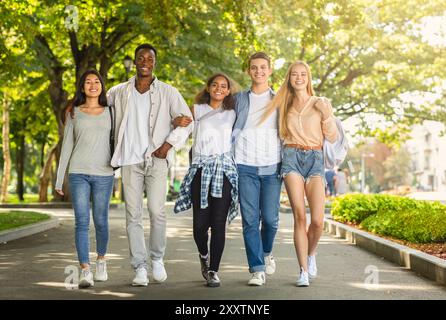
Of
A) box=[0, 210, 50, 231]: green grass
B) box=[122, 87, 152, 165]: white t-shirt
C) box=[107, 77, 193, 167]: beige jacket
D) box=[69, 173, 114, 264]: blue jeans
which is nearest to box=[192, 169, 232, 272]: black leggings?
box=[107, 77, 193, 167]: beige jacket

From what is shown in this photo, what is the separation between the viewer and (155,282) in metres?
7.69

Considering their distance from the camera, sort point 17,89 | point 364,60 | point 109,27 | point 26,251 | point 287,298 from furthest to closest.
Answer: point 364,60 < point 17,89 < point 109,27 < point 26,251 < point 287,298

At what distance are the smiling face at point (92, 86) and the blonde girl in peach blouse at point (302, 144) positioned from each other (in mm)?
1557

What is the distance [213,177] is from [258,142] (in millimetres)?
548

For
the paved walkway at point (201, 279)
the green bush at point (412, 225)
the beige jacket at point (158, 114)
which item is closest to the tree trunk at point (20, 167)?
the paved walkway at point (201, 279)

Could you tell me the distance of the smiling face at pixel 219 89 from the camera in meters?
7.55

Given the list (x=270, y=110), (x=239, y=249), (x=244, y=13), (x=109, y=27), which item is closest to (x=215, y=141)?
(x=270, y=110)

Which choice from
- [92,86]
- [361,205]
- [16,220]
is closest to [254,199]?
[92,86]

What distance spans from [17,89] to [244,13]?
2013cm

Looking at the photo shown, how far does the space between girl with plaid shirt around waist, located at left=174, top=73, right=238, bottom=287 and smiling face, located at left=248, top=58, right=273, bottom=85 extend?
0.87 feet

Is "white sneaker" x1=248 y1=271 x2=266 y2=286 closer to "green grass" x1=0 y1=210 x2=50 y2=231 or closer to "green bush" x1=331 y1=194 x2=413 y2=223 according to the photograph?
"green grass" x1=0 y1=210 x2=50 y2=231

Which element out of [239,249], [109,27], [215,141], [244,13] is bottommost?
[239,249]

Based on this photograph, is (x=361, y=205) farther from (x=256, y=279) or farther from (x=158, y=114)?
(x=158, y=114)

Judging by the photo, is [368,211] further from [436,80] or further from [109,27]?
[436,80]
